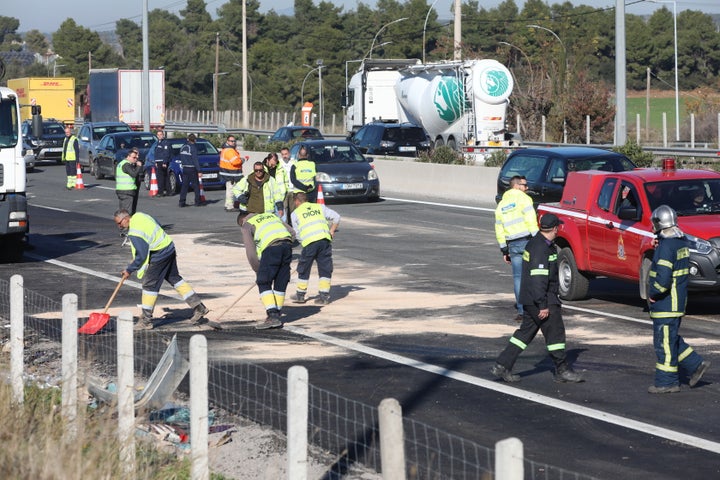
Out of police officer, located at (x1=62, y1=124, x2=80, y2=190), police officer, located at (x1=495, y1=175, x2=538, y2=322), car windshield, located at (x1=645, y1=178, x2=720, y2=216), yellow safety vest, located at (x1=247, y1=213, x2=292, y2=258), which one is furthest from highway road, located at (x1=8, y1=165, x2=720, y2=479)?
police officer, located at (x1=62, y1=124, x2=80, y2=190)

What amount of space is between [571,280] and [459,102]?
94.8 ft

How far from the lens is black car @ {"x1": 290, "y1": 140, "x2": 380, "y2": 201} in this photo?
103 ft

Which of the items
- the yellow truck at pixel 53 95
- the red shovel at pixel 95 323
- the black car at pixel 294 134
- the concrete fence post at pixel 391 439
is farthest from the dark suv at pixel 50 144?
the concrete fence post at pixel 391 439

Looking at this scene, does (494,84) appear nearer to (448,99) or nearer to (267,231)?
(448,99)

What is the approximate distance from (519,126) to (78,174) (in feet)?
83.8

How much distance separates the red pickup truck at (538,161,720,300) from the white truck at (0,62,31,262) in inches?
360

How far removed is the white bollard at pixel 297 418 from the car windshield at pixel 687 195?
31.0 feet

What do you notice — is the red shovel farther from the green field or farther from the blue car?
the green field

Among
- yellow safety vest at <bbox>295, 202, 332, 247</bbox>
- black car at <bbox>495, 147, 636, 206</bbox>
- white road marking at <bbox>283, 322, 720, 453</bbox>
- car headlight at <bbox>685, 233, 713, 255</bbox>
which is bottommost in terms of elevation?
white road marking at <bbox>283, 322, 720, 453</bbox>

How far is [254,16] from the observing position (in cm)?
13400

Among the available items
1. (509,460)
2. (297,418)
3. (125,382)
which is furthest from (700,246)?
(509,460)

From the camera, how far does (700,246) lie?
565 inches

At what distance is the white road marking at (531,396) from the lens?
9.20m

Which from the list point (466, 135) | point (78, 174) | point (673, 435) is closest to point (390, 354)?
point (673, 435)
